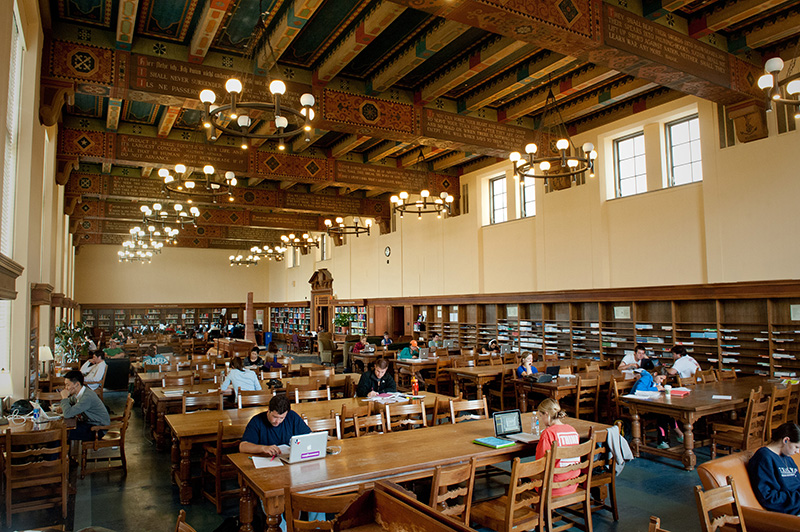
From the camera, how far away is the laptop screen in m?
4.38

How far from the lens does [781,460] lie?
3537 mm

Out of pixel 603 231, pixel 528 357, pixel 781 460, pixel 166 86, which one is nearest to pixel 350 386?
pixel 528 357

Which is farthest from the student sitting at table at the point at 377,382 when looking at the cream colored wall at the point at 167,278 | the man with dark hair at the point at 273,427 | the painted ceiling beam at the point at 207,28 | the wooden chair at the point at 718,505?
the cream colored wall at the point at 167,278

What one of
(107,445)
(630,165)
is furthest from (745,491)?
(630,165)

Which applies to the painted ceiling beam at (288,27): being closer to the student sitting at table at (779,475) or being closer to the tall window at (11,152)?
the tall window at (11,152)

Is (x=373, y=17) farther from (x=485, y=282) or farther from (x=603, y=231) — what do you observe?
(x=485, y=282)

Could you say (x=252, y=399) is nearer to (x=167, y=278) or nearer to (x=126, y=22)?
(x=126, y=22)

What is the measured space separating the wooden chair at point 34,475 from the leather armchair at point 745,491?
5.07 meters

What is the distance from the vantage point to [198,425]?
5.14 m

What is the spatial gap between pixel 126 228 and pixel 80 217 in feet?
16.1

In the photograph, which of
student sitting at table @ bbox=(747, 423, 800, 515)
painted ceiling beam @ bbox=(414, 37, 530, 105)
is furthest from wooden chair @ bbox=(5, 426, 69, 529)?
painted ceiling beam @ bbox=(414, 37, 530, 105)

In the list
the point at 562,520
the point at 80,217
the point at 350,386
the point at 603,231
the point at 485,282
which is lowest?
the point at 562,520

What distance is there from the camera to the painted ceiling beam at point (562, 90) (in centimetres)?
892

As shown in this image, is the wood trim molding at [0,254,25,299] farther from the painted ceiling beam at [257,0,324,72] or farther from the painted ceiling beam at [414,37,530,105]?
the painted ceiling beam at [414,37,530,105]
